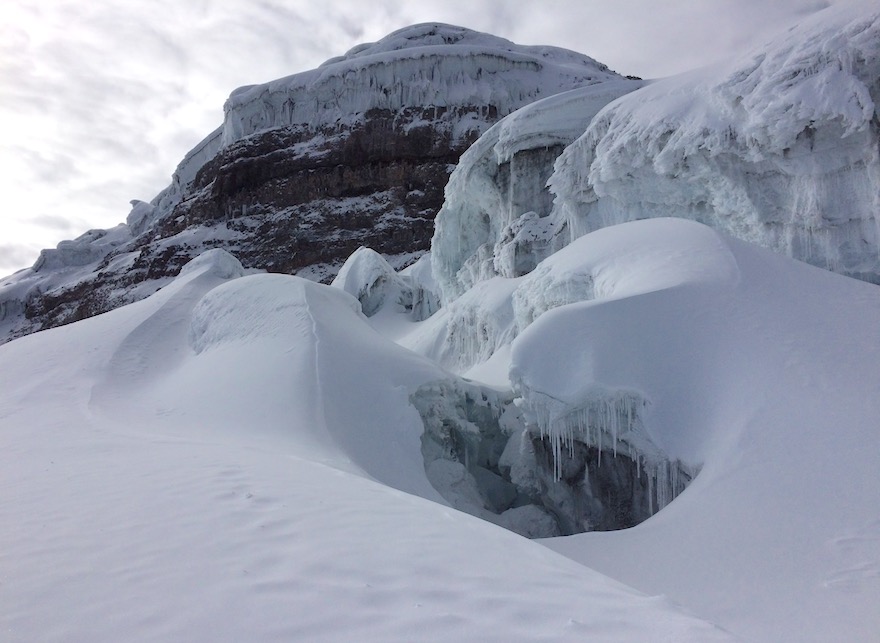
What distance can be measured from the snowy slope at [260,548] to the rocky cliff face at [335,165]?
1440 inches

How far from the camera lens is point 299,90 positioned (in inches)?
2015

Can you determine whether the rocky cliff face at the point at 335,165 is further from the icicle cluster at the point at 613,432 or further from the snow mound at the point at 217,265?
the icicle cluster at the point at 613,432

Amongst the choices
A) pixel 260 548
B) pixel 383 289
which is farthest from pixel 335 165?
Answer: pixel 260 548

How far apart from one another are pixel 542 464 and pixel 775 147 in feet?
25.5

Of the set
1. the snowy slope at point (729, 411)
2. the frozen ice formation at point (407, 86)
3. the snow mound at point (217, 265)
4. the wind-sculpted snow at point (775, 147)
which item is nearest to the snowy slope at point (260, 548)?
the snowy slope at point (729, 411)

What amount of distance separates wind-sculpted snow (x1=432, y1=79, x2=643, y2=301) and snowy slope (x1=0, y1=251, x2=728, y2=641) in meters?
10.2

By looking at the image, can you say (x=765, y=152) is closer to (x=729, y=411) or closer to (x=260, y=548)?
(x=729, y=411)

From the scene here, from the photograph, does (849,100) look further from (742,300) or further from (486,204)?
(486,204)

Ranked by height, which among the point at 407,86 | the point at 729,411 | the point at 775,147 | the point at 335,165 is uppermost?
the point at 407,86

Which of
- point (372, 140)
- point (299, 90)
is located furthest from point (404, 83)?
point (299, 90)

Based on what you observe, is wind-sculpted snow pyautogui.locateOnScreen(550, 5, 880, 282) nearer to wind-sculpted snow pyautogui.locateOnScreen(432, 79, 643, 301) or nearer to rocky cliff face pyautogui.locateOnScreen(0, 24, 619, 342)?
wind-sculpted snow pyautogui.locateOnScreen(432, 79, 643, 301)

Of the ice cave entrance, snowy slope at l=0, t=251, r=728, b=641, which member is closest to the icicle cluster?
the ice cave entrance

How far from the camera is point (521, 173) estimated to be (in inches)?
741

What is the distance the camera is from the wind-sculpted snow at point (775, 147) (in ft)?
32.1
